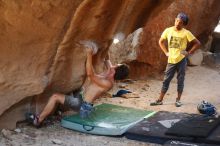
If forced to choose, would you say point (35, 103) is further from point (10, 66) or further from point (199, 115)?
point (199, 115)

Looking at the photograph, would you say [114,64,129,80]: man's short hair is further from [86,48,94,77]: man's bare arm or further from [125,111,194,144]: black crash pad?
[86,48,94,77]: man's bare arm

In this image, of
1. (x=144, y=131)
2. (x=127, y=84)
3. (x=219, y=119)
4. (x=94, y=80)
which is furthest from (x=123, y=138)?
(x=127, y=84)

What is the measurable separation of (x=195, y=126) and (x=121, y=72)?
9.64 feet

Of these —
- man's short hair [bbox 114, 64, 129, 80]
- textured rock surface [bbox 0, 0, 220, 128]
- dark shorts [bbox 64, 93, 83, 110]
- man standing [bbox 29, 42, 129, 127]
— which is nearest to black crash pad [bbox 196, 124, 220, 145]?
man standing [bbox 29, 42, 129, 127]

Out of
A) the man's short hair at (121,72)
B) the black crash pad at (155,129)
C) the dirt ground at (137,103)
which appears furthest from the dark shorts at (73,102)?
the man's short hair at (121,72)

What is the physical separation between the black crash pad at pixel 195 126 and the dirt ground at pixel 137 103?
450 millimetres

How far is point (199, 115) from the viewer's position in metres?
6.91

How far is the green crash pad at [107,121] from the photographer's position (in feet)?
20.1

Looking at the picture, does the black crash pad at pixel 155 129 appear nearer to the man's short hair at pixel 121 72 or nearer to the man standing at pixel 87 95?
the man standing at pixel 87 95

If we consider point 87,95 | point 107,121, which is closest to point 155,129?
point 107,121

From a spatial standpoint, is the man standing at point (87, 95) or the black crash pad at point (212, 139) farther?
the man standing at point (87, 95)

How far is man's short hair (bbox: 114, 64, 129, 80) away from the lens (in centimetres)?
873

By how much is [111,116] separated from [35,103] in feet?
3.65

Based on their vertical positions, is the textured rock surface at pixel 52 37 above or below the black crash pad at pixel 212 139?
above
